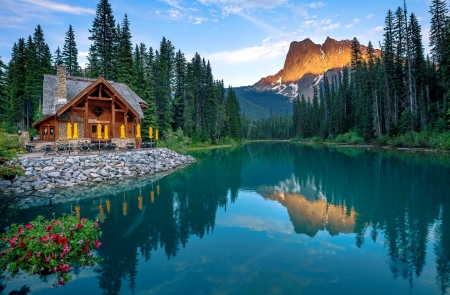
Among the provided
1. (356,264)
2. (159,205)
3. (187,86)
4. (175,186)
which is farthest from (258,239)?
(187,86)

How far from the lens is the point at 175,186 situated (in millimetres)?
16391

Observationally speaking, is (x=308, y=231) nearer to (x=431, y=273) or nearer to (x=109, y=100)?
(x=431, y=273)

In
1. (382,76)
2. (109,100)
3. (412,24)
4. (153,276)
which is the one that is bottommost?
(153,276)

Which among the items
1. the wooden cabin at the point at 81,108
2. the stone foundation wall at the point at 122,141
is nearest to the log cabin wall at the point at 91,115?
the wooden cabin at the point at 81,108

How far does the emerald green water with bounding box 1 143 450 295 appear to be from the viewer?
5.65m

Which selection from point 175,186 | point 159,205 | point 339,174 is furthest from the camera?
point 339,174

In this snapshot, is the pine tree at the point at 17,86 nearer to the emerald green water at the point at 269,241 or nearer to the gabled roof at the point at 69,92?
the gabled roof at the point at 69,92

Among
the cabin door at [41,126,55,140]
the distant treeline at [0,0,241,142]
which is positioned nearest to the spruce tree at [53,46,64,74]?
the distant treeline at [0,0,241,142]

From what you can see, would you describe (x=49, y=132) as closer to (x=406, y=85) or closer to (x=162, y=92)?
(x=162, y=92)

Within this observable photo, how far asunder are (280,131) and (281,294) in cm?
11429

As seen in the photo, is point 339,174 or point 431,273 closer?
point 431,273

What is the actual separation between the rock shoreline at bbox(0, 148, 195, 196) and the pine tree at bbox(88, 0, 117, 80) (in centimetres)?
1883

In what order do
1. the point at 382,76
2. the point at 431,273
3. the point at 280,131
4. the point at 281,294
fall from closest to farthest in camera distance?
1. the point at 281,294
2. the point at 431,273
3. the point at 382,76
4. the point at 280,131

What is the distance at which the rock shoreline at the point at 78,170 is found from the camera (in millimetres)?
14382
